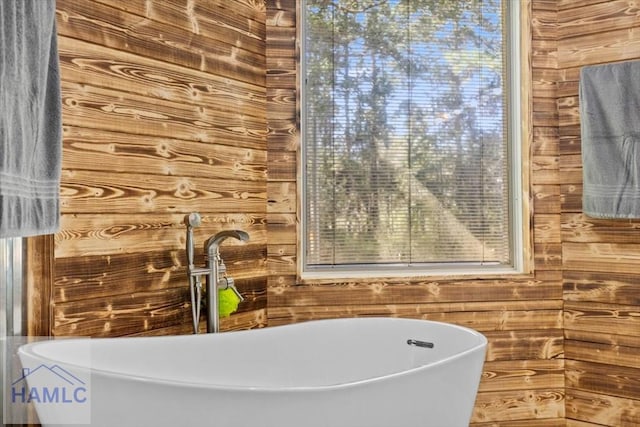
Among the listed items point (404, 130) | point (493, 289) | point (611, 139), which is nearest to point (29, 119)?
point (404, 130)

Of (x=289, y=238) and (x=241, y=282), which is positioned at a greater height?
(x=289, y=238)

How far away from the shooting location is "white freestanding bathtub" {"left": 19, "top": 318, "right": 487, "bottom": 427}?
139cm

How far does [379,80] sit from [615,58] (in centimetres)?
103

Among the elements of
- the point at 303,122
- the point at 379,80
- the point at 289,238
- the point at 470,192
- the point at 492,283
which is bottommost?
the point at 492,283

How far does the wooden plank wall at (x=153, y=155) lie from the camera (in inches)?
75.2

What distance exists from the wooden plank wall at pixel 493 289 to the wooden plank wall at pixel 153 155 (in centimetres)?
7

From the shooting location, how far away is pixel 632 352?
253 centimetres

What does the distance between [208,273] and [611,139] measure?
1761mm

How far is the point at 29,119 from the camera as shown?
1.57 m

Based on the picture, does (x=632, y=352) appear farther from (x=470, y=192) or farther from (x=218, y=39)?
(x=218, y=39)

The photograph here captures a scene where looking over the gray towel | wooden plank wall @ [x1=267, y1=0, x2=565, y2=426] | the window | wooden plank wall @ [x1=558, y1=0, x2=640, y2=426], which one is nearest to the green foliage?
the window

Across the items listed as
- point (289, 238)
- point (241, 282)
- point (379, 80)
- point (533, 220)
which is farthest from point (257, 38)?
point (533, 220)

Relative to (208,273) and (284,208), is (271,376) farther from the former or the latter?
(284,208)

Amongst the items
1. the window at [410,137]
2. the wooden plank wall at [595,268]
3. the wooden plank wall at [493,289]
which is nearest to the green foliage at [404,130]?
the window at [410,137]
